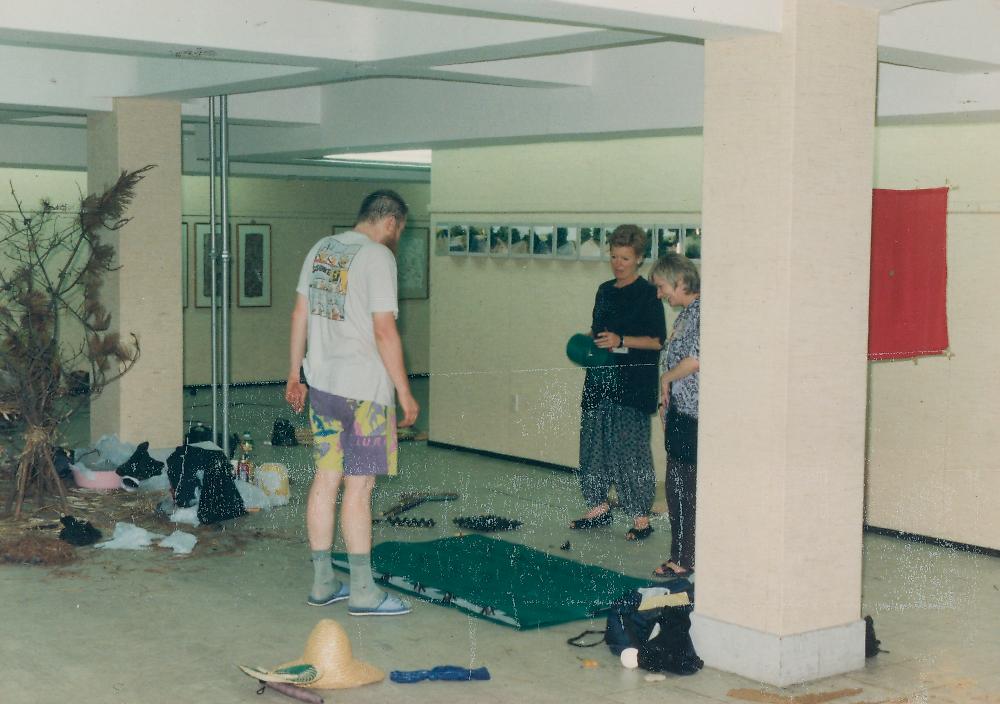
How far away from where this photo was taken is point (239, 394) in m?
16.4

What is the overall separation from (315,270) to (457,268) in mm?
5584

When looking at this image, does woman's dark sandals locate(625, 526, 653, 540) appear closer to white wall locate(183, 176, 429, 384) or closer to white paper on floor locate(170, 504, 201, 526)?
white paper on floor locate(170, 504, 201, 526)

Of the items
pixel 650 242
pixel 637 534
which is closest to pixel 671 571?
pixel 637 534

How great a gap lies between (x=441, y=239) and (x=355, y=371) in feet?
19.4

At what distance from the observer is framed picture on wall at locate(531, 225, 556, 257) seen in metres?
10.7

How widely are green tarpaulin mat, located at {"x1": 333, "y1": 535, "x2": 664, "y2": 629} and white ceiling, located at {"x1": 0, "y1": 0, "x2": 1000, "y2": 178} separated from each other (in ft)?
8.85

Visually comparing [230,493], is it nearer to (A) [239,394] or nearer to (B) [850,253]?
(B) [850,253]

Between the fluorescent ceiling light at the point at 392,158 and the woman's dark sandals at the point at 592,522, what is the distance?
6.71m

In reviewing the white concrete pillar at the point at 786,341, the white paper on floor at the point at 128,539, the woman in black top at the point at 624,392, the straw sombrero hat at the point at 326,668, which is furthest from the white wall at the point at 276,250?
the white concrete pillar at the point at 786,341

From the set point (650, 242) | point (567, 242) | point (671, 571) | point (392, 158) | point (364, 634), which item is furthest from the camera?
point (392, 158)

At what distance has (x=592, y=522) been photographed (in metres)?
8.33

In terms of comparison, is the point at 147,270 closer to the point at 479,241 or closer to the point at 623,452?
the point at 479,241

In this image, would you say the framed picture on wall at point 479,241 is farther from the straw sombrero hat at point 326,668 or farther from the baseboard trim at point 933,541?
the straw sombrero hat at point 326,668

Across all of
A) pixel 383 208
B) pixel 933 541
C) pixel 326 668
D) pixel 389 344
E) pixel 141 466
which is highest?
pixel 383 208
